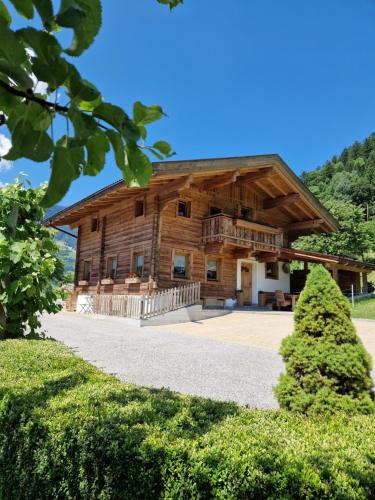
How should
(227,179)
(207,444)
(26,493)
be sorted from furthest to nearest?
(227,179)
(26,493)
(207,444)

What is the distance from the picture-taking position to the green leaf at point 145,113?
0.81 m

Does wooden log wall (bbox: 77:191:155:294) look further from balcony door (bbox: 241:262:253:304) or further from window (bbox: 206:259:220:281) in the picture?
balcony door (bbox: 241:262:253:304)

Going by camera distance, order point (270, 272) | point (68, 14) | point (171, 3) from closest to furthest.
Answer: point (68, 14), point (171, 3), point (270, 272)

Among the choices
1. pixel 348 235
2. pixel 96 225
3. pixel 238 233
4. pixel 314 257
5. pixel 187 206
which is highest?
pixel 348 235

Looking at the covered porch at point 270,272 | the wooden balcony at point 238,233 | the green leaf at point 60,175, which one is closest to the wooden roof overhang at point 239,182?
the wooden balcony at point 238,233

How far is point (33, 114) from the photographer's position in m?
0.76

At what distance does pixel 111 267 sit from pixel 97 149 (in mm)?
18215

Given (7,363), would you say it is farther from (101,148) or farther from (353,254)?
(353,254)

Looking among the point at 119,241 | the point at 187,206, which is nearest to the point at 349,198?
the point at 187,206

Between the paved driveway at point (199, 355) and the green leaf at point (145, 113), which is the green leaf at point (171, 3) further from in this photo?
the paved driveway at point (199, 355)

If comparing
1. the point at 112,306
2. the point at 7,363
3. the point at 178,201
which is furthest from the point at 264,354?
the point at 178,201

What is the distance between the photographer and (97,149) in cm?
82

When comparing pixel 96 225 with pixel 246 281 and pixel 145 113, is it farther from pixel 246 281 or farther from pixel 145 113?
pixel 145 113

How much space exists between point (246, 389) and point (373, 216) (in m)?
62.3
